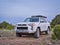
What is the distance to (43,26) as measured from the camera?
2044cm

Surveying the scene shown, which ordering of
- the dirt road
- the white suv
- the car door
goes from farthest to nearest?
the car door → the white suv → the dirt road

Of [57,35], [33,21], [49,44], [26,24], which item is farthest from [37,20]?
[49,44]

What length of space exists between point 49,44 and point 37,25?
6.34m

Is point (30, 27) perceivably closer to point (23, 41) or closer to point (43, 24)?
point (43, 24)

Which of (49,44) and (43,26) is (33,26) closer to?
(43,26)

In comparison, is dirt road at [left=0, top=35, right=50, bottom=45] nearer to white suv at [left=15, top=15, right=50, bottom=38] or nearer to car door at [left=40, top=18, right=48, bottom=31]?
white suv at [left=15, top=15, right=50, bottom=38]

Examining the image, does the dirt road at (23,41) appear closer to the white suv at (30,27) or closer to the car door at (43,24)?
the white suv at (30,27)

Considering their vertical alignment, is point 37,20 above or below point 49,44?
above

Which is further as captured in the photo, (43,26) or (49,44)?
(43,26)

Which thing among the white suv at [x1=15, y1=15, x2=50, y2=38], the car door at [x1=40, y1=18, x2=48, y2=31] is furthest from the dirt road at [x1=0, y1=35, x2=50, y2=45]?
the car door at [x1=40, y1=18, x2=48, y2=31]

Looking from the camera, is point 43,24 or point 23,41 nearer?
point 23,41

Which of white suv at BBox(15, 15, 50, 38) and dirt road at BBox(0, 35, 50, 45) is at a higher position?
white suv at BBox(15, 15, 50, 38)

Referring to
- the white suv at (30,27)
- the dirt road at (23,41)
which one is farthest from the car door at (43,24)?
the dirt road at (23,41)

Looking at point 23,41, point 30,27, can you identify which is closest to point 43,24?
point 30,27
